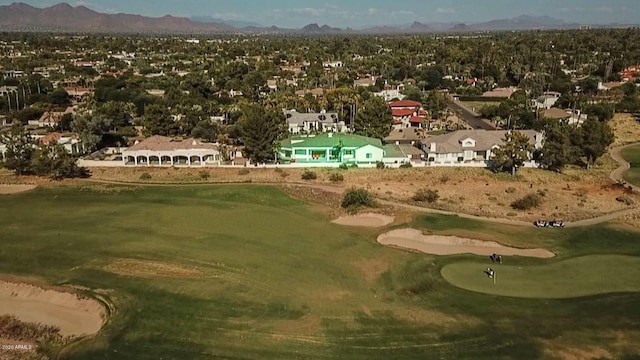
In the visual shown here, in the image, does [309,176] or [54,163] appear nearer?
[54,163]

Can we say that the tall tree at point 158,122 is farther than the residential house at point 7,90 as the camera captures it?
No

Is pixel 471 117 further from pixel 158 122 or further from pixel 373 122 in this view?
A: pixel 158 122

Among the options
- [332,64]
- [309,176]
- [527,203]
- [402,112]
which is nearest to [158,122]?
[309,176]

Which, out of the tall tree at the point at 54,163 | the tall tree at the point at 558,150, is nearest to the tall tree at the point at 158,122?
the tall tree at the point at 54,163

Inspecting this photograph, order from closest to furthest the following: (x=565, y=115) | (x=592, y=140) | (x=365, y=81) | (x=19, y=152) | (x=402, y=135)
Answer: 1. (x=19, y=152)
2. (x=592, y=140)
3. (x=402, y=135)
4. (x=565, y=115)
5. (x=365, y=81)

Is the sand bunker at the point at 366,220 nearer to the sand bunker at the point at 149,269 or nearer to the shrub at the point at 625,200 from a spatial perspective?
the sand bunker at the point at 149,269

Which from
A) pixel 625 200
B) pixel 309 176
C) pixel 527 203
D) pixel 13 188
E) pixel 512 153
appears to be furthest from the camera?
pixel 512 153

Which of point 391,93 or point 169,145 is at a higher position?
point 391,93

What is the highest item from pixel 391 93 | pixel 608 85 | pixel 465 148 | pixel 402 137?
pixel 608 85
